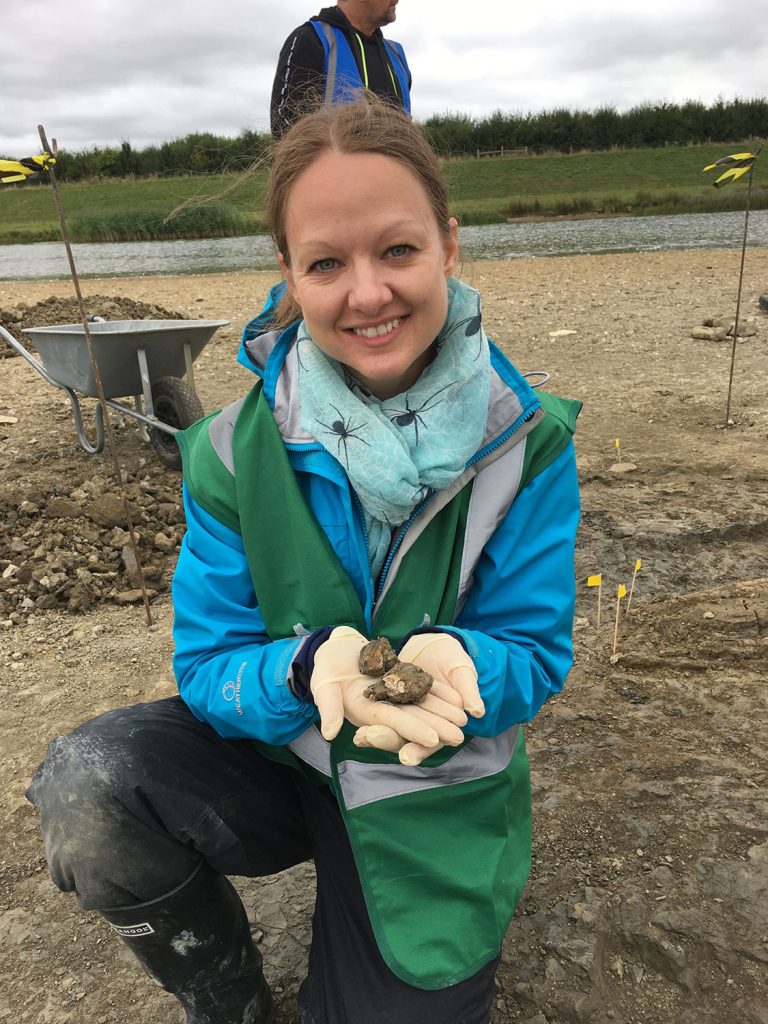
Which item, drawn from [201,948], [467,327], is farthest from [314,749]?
[467,327]

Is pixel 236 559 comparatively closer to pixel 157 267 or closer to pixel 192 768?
pixel 192 768

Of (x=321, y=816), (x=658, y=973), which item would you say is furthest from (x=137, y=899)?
(x=658, y=973)

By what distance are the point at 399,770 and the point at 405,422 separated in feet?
2.09

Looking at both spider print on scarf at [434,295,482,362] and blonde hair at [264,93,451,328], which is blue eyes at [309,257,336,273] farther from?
spider print on scarf at [434,295,482,362]

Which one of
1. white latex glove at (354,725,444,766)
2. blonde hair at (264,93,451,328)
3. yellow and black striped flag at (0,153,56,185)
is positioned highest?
yellow and black striped flag at (0,153,56,185)

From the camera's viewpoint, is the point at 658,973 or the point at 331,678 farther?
the point at 658,973

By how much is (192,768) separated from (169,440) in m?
3.24

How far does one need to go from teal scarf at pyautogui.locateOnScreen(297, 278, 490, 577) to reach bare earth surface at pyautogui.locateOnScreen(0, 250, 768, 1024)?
0.91 m

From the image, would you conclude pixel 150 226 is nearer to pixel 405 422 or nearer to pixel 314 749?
pixel 405 422

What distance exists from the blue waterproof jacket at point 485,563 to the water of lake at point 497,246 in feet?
42.3

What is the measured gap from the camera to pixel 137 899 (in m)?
1.34

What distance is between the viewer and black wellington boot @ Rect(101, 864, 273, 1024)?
1364mm

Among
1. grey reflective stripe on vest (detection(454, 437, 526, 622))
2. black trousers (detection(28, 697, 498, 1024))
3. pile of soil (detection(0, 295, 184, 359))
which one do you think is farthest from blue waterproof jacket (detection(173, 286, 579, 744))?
pile of soil (detection(0, 295, 184, 359))

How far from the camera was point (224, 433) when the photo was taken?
152 cm
